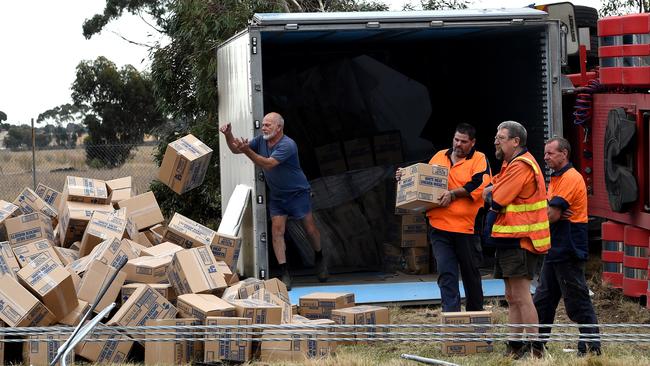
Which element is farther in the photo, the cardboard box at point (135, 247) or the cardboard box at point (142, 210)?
the cardboard box at point (142, 210)

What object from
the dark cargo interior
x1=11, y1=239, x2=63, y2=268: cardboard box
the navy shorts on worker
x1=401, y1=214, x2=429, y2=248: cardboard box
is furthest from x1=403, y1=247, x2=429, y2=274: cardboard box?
x1=11, y1=239, x2=63, y2=268: cardboard box

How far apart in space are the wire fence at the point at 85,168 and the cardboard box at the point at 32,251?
11.9 meters

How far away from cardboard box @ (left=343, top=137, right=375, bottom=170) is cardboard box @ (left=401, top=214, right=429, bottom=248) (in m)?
1.68

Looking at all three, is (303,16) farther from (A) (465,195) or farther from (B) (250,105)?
(A) (465,195)

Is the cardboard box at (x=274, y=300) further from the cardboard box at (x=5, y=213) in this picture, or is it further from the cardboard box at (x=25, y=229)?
the cardboard box at (x=5, y=213)

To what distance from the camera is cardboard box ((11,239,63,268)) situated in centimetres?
965

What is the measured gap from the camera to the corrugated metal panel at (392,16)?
1094 cm

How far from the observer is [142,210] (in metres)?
11.6

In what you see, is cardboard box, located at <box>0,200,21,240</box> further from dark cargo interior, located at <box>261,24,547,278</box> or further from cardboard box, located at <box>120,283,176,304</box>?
dark cargo interior, located at <box>261,24,547,278</box>

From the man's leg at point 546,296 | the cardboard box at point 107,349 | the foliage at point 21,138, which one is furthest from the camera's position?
the foliage at point 21,138

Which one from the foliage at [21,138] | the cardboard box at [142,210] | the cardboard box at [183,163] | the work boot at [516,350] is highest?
the foliage at [21,138]

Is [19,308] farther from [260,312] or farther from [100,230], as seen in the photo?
[100,230]

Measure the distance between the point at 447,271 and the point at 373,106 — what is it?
6.12 meters

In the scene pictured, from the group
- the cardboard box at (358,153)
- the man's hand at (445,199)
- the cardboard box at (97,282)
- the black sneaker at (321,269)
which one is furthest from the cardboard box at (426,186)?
the cardboard box at (358,153)
